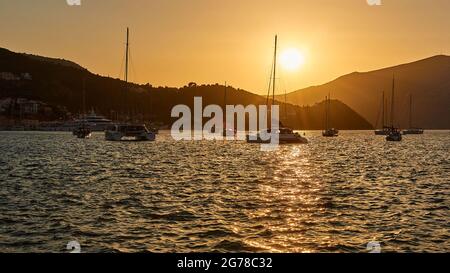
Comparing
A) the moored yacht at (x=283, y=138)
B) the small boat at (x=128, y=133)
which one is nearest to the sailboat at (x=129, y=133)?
the small boat at (x=128, y=133)

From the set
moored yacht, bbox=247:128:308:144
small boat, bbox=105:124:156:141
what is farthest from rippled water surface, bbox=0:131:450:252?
small boat, bbox=105:124:156:141

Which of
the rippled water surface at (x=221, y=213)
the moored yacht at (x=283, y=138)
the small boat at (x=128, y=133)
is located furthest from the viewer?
Answer: the small boat at (x=128, y=133)

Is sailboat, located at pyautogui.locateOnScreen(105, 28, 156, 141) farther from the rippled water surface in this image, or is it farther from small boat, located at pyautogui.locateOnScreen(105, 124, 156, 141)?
the rippled water surface

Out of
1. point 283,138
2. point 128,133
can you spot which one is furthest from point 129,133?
point 283,138

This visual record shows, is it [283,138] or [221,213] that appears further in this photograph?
[283,138]

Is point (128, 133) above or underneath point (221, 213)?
above

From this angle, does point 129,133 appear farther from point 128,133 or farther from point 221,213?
point 221,213

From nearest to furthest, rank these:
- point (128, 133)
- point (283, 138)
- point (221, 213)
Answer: point (221, 213) → point (283, 138) → point (128, 133)

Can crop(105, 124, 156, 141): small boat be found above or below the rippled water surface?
above

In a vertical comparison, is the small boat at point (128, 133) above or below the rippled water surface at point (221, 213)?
above

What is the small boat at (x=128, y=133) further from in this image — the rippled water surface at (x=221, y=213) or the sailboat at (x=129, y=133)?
the rippled water surface at (x=221, y=213)

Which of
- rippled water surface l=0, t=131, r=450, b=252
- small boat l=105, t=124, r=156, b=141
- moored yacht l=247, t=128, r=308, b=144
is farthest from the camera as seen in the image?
small boat l=105, t=124, r=156, b=141
